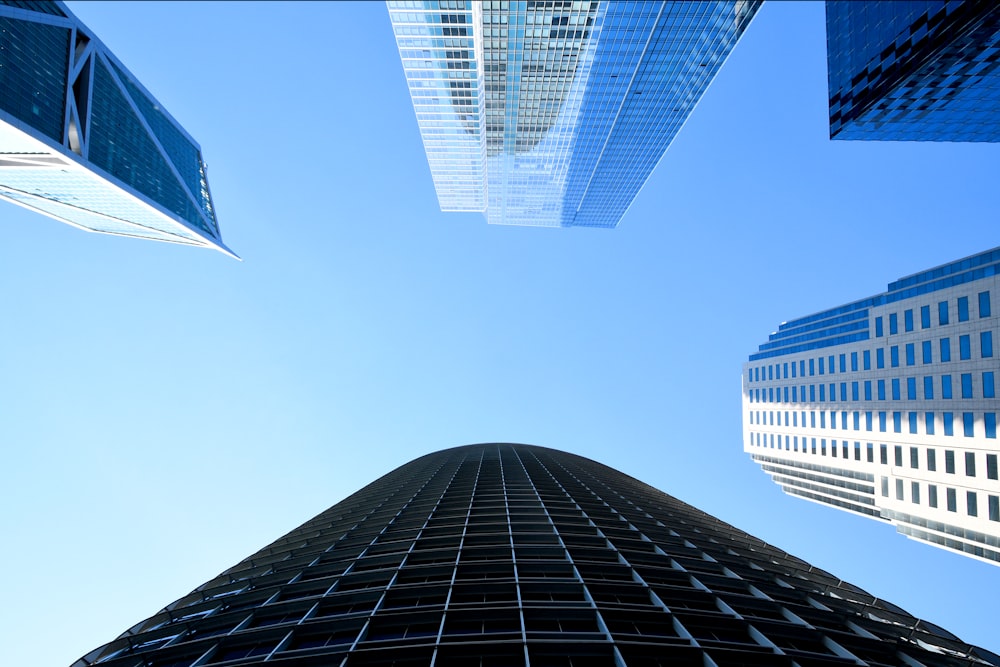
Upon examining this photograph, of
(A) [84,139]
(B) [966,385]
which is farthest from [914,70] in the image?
(A) [84,139]

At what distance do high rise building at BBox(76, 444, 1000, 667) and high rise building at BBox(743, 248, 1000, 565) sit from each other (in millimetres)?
28786

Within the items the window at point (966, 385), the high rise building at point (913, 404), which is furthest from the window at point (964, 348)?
the window at point (966, 385)

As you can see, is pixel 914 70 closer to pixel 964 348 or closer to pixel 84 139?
pixel 964 348

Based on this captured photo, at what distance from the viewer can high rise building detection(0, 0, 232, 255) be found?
259 feet

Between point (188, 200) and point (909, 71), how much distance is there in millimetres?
167648

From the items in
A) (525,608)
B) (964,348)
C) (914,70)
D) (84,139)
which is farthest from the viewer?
(84,139)

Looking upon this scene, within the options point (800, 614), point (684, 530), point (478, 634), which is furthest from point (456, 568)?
point (684, 530)

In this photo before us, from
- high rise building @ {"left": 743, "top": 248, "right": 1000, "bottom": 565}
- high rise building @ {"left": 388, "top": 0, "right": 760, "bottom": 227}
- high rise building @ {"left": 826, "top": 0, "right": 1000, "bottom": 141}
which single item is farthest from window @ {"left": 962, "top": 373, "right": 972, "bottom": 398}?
high rise building @ {"left": 388, "top": 0, "right": 760, "bottom": 227}

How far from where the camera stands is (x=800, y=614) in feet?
62.9

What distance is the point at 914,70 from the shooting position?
158 ft

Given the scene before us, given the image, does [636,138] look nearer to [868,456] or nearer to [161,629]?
[868,456]

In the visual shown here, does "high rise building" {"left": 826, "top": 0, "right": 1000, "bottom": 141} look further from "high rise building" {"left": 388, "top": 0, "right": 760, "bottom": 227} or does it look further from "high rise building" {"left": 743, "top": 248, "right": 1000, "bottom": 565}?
"high rise building" {"left": 388, "top": 0, "right": 760, "bottom": 227}

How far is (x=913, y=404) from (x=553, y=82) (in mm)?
77612

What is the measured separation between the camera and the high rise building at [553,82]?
80.0m
